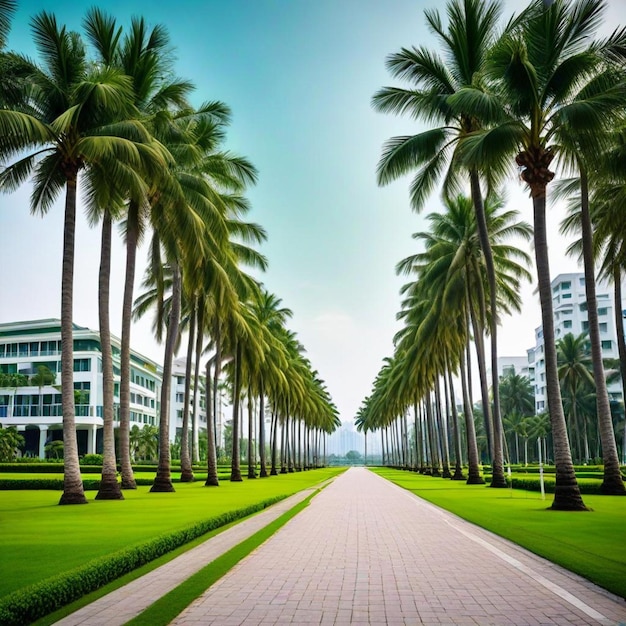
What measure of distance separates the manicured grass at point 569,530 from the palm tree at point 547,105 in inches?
61.0

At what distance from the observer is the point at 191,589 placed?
736 centimetres

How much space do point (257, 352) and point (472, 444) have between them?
1386 cm

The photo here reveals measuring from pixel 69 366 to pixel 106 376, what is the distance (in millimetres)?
3429

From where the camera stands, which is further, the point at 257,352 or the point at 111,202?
the point at 257,352

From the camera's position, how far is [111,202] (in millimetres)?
20203

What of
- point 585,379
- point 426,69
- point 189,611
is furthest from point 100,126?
point 585,379

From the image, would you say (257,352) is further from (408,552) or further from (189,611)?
(189,611)

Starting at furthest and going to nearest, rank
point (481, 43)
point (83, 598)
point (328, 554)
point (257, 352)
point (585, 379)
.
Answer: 1. point (585, 379)
2. point (257, 352)
3. point (481, 43)
4. point (328, 554)
5. point (83, 598)

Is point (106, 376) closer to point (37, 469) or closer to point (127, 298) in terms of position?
point (127, 298)

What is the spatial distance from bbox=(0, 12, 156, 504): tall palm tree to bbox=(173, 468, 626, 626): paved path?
9354 millimetres

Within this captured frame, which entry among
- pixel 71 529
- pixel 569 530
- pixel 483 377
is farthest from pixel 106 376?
pixel 483 377

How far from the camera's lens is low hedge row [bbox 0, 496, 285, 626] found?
19.2ft

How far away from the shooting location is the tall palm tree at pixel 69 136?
1791 cm

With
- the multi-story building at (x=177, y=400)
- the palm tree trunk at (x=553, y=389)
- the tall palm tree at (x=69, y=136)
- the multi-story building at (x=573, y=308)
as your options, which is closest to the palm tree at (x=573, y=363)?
the multi-story building at (x=573, y=308)
